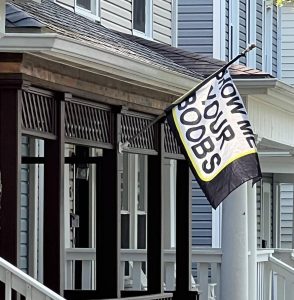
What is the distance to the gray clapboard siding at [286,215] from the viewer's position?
1207 inches

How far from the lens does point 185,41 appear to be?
24594 mm

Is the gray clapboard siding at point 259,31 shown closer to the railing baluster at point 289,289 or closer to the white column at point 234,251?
the railing baluster at point 289,289

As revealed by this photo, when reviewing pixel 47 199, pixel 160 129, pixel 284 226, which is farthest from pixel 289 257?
pixel 284 226

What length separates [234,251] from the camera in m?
14.6

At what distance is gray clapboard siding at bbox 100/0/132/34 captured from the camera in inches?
711

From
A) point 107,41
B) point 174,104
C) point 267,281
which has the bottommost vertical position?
point 267,281

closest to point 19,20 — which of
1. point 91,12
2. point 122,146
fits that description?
point 122,146

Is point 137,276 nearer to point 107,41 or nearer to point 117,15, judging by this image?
point 107,41

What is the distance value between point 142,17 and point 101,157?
319 inches

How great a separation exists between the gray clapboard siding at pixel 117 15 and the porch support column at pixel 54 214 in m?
7.41

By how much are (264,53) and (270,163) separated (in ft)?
17.3

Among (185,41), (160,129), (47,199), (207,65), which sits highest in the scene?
(185,41)

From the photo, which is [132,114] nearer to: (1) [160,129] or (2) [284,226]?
(1) [160,129]

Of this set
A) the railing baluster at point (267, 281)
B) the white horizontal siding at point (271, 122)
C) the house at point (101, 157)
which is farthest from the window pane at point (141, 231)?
the railing baluster at point (267, 281)
